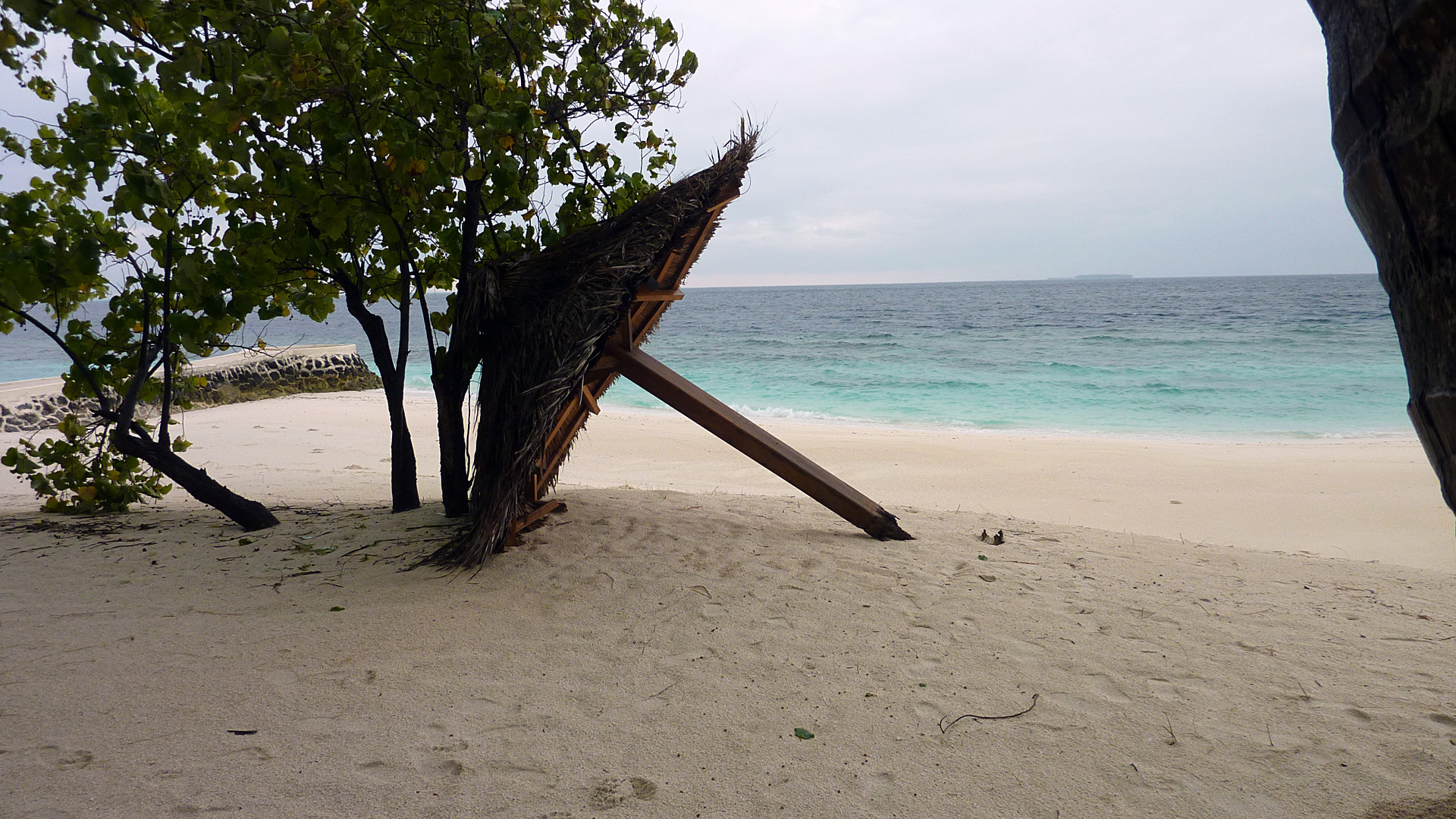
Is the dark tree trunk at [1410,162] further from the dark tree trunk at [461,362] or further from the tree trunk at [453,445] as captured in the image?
the tree trunk at [453,445]

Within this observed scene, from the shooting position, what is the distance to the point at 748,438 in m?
3.73

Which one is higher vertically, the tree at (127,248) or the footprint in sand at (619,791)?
the tree at (127,248)

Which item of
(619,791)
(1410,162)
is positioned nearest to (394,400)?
(619,791)

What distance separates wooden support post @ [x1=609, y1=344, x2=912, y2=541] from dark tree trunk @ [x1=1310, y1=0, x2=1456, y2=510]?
2.72 m

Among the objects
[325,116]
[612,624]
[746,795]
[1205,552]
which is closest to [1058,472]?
[1205,552]

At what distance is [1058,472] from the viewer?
7430mm

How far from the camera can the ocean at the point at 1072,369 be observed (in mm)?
12820

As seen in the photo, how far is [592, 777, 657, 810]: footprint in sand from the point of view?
193 cm

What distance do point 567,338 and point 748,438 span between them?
1093 mm

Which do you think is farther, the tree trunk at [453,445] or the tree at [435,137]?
the tree trunk at [453,445]

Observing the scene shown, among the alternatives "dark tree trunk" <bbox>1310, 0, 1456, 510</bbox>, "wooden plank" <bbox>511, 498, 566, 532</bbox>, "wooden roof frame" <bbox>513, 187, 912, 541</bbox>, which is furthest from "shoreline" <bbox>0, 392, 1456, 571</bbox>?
"dark tree trunk" <bbox>1310, 0, 1456, 510</bbox>

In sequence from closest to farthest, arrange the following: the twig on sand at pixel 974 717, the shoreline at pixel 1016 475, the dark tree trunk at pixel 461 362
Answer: the twig on sand at pixel 974 717 < the dark tree trunk at pixel 461 362 < the shoreline at pixel 1016 475

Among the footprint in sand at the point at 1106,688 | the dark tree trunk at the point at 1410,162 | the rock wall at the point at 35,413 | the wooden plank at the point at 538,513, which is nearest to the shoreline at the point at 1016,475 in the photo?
the rock wall at the point at 35,413

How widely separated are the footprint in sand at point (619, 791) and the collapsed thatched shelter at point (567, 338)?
1.41 metres
